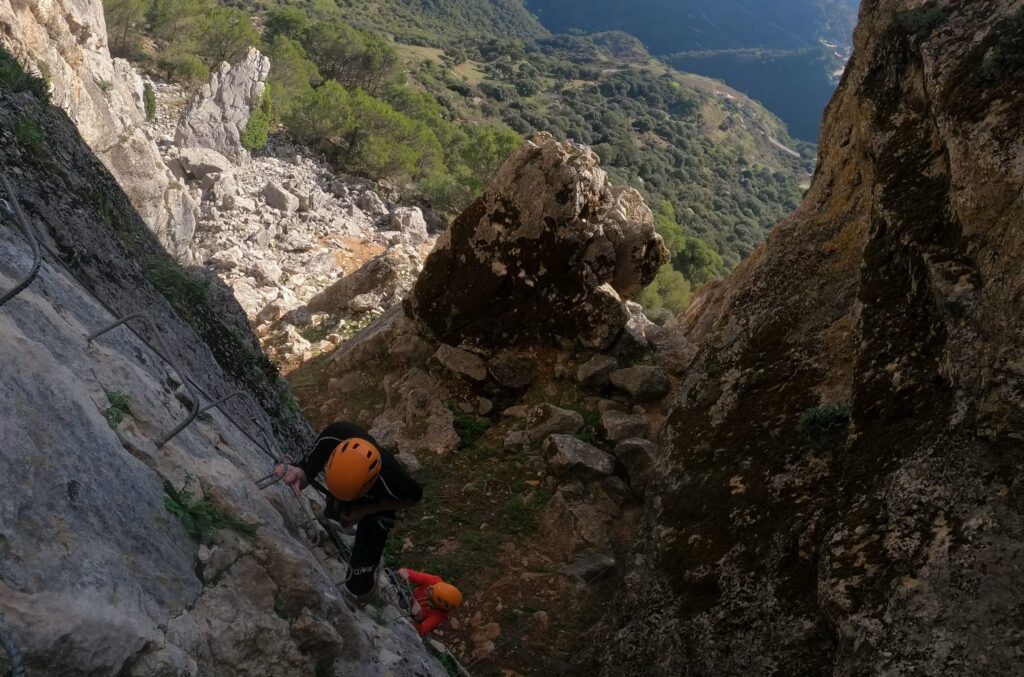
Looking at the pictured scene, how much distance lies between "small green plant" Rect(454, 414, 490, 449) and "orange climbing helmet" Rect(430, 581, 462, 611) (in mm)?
4963

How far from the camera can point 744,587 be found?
5.31 meters

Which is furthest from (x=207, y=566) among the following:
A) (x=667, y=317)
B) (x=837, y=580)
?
(x=667, y=317)

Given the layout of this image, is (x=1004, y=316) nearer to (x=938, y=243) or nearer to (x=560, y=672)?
(x=938, y=243)

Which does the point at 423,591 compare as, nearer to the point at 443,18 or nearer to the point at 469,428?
the point at 469,428

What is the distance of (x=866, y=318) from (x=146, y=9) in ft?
121

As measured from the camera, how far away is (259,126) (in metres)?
28.4

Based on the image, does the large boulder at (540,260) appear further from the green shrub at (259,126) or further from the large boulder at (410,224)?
the green shrub at (259,126)

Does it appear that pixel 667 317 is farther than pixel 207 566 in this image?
Yes

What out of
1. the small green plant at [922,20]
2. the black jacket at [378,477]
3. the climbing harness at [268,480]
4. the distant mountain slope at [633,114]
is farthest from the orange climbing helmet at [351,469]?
the distant mountain slope at [633,114]

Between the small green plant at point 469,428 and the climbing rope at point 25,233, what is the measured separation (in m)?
7.74

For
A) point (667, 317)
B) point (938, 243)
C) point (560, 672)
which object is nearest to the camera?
point (938, 243)

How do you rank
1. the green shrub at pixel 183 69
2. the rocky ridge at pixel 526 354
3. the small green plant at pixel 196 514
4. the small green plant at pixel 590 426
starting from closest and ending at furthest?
the small green plant at pixel 196 514 → the rocky ridge at pixel 526 354 → the small green plant at pixel 590 426 → the green shrub at pixel 183 69

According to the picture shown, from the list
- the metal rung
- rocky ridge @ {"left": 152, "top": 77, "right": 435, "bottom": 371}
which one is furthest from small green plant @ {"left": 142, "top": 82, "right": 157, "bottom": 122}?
the metal rung

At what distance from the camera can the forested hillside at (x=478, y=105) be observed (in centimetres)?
3225
